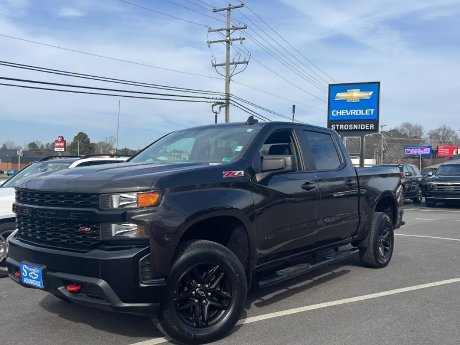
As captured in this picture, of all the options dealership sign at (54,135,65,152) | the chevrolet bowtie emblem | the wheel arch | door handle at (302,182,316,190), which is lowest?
the wheel arch

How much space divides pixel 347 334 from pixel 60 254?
263 cm

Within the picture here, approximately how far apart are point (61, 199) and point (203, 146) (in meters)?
1.79

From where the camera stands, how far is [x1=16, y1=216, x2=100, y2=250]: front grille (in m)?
3.80

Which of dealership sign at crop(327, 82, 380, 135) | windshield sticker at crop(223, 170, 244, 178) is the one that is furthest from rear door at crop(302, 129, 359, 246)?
dealership sign at crop(327, 82, 380, 135)

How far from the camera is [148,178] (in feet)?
12.8

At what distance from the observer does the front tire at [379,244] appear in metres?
6.98

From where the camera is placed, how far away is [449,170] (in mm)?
20344

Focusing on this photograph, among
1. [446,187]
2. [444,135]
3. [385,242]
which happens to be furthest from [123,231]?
[444,135]

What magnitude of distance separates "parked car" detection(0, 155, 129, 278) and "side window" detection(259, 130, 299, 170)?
7.52 feet

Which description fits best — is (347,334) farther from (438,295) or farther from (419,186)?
(419,186)

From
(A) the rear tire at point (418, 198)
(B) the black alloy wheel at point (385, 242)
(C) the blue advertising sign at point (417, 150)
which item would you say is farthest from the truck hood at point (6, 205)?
(C) the blue advertising sign at point (417, 150)

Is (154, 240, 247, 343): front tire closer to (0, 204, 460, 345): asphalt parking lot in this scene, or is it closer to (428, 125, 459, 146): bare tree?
(0, 204, 460, 345): asphalt parking lot

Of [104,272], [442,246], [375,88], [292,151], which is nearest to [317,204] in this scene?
[292,151]

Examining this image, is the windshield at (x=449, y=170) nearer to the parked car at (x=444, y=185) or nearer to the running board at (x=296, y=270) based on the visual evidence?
the parked car at (x=444, y=185)
